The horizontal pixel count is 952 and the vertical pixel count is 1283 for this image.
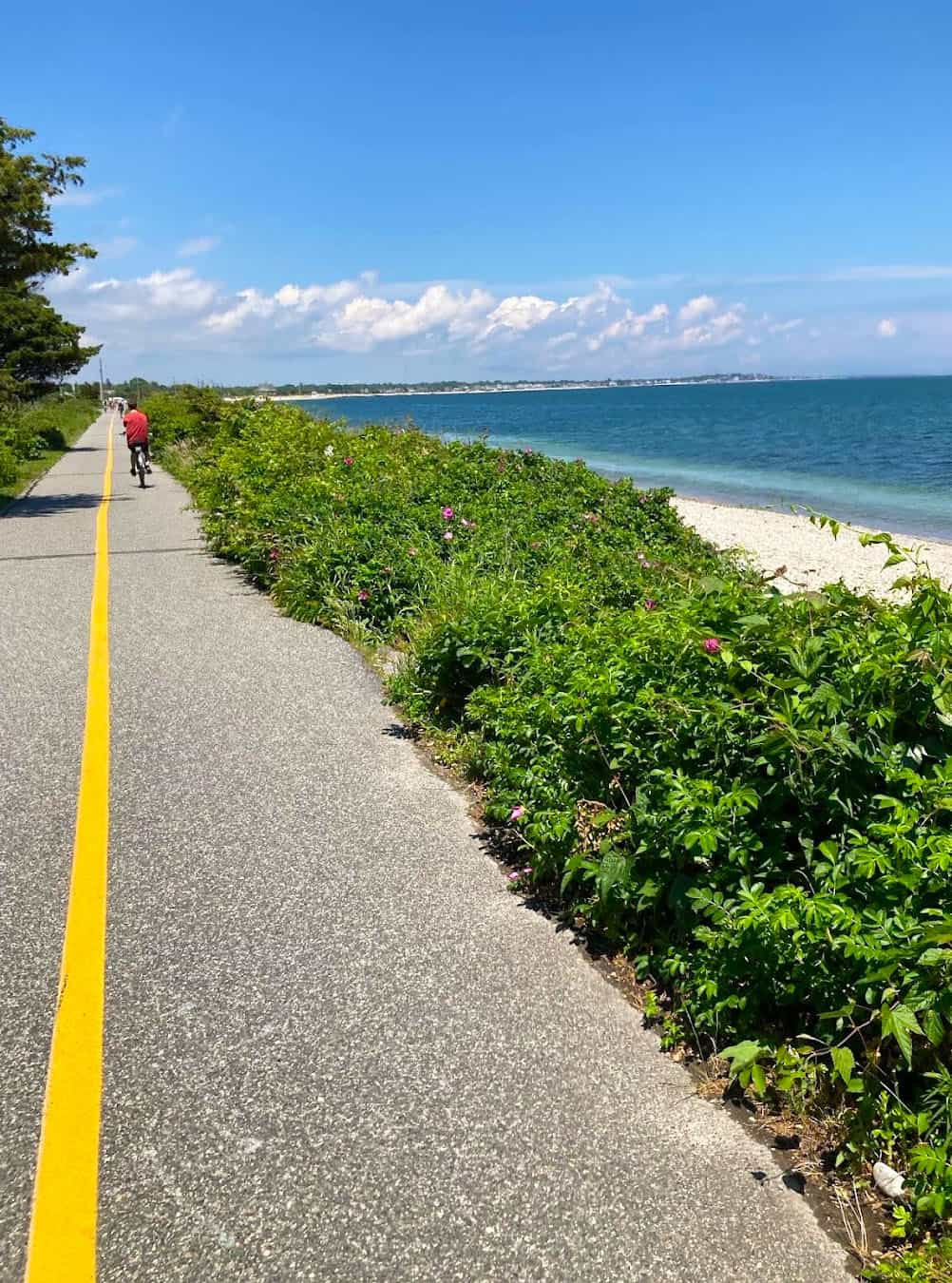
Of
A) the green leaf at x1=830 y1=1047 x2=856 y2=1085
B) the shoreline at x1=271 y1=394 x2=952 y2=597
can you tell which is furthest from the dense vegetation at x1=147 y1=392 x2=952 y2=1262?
the shoreline at x1=271 y1=394 x2=952 y2=597

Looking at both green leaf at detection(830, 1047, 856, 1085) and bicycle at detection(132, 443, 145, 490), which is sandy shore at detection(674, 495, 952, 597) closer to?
green leaf at detection(830, 1047, 856, 1085)

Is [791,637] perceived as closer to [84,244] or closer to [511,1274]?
[511,1274]

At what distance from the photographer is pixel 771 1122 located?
3154 mm

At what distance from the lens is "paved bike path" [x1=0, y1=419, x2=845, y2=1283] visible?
2.67m

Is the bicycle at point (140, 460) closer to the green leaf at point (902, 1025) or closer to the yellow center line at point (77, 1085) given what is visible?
the yellow center line at point (77, 1085)

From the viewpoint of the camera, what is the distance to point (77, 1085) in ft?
10.7

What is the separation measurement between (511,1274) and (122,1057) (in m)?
1.53

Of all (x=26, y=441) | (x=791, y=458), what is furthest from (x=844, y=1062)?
(x=791, y=458)

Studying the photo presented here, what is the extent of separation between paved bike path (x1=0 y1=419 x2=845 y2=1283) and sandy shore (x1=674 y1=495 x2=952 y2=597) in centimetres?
1039

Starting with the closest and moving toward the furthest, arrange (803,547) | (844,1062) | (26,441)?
1. (844,1062)
2. (803,547)
3. (26,441)

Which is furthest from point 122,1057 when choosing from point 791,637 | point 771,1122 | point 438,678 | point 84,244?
point 84,244

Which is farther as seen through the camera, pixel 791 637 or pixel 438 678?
pixel 438 678

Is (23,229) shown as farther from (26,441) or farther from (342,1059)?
(342,1059)

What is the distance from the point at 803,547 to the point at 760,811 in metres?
18.7
